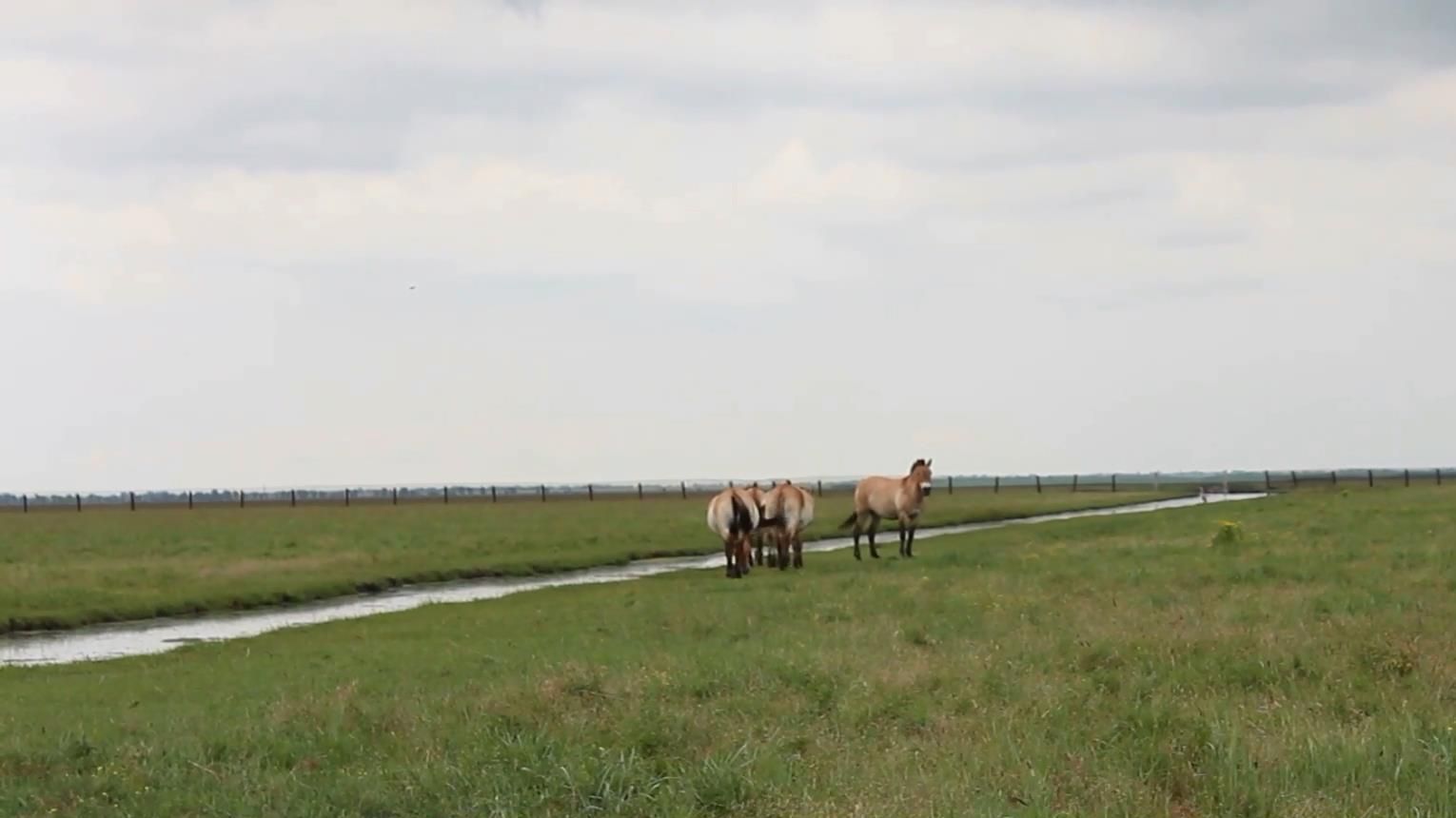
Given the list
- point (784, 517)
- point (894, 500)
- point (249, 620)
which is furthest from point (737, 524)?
point (249, 620)

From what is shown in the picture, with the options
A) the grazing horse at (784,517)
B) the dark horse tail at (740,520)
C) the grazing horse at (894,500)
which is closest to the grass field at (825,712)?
the dark horse tail at (740,520)

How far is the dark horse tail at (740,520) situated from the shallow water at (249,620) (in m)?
1.16

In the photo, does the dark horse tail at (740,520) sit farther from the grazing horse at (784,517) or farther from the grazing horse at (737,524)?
the grazing horse at (784,517)

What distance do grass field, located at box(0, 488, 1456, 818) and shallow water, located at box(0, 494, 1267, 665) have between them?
9.73 ft

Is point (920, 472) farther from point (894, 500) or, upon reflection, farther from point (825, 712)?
point (825, 712)

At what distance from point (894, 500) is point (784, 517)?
3555 mm

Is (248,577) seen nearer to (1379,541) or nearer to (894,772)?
(1379,541)

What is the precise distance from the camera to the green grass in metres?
27.3

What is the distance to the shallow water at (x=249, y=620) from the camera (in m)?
20.8

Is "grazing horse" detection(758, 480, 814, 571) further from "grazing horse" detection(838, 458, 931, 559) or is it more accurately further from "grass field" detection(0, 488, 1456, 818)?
"grass field" detection(0, 488, 1456, 818)

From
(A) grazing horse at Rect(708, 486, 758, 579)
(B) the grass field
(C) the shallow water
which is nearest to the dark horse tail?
(A) grazing horse at Rect(708, 486, 758, 579)

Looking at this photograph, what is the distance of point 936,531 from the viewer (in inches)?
1794

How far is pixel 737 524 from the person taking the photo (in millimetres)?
25281

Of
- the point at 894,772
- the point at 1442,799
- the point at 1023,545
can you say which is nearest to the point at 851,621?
the point at 894,772
